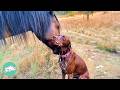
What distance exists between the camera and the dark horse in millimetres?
3154

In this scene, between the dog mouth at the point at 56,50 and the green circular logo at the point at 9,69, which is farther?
the dog mouth at the point at 56,50

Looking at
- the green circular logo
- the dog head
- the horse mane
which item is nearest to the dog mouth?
the dog head

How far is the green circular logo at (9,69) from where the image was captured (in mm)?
3045

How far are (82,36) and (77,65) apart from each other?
357 mm

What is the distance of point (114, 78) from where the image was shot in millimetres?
3193

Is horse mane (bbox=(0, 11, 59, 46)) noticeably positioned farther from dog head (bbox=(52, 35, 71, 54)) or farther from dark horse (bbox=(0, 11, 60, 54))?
dog head (bbox=(52, 35, 71, 54))

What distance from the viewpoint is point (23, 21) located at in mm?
3188

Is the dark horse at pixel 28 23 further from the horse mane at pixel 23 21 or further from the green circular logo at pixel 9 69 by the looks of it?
the green circular logo at pixel 9 69

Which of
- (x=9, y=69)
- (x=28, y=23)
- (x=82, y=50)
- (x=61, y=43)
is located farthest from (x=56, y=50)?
(x=9, y=69)

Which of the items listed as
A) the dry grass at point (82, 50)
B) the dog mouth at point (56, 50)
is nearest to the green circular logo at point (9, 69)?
the dry grass at point (82, 50)

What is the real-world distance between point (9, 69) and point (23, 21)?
0.60 m

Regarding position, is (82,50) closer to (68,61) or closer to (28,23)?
(68,61)
